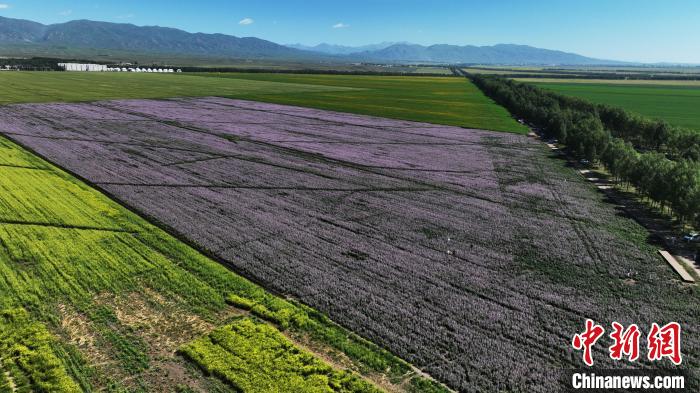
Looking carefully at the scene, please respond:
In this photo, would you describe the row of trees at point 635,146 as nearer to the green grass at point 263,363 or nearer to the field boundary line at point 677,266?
the field boundary line at point 677,266

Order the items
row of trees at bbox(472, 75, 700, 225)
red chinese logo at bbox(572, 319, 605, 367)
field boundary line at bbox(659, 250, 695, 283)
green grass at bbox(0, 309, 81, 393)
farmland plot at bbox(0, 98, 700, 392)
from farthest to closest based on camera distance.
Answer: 1. row of trees at bbox(472, 75, 700, 225)
2. field boundary line at bbox(659, 250, 695, 283)
3. farmland plot at bbox(0, 98, 700, 392)
4. red chinese logo at bbox(572, 319, 605, 367)
5. green grass at bbox(0, 309, 81, 393)

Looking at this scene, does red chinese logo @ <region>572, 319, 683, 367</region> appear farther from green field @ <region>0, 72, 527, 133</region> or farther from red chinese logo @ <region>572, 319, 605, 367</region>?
green field @ <region>0, 72, 527, 133</region>

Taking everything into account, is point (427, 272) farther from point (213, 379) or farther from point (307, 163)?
point (307, 163)

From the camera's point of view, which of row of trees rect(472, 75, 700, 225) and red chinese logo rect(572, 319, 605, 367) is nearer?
red chinese logo rect(572, 319, 605, 367)

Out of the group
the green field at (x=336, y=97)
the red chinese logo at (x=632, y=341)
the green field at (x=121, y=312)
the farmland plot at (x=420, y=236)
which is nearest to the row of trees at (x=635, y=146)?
the farmland plot at (x=420, y=236)

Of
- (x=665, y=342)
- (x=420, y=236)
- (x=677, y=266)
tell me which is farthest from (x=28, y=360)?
(x=677, y=266)

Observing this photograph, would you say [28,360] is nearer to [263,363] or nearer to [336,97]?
[263,363]

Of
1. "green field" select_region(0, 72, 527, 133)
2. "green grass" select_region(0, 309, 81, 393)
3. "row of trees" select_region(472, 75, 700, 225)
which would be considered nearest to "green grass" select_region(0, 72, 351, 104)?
"green field" select_region(0, 72, 527, 133)
